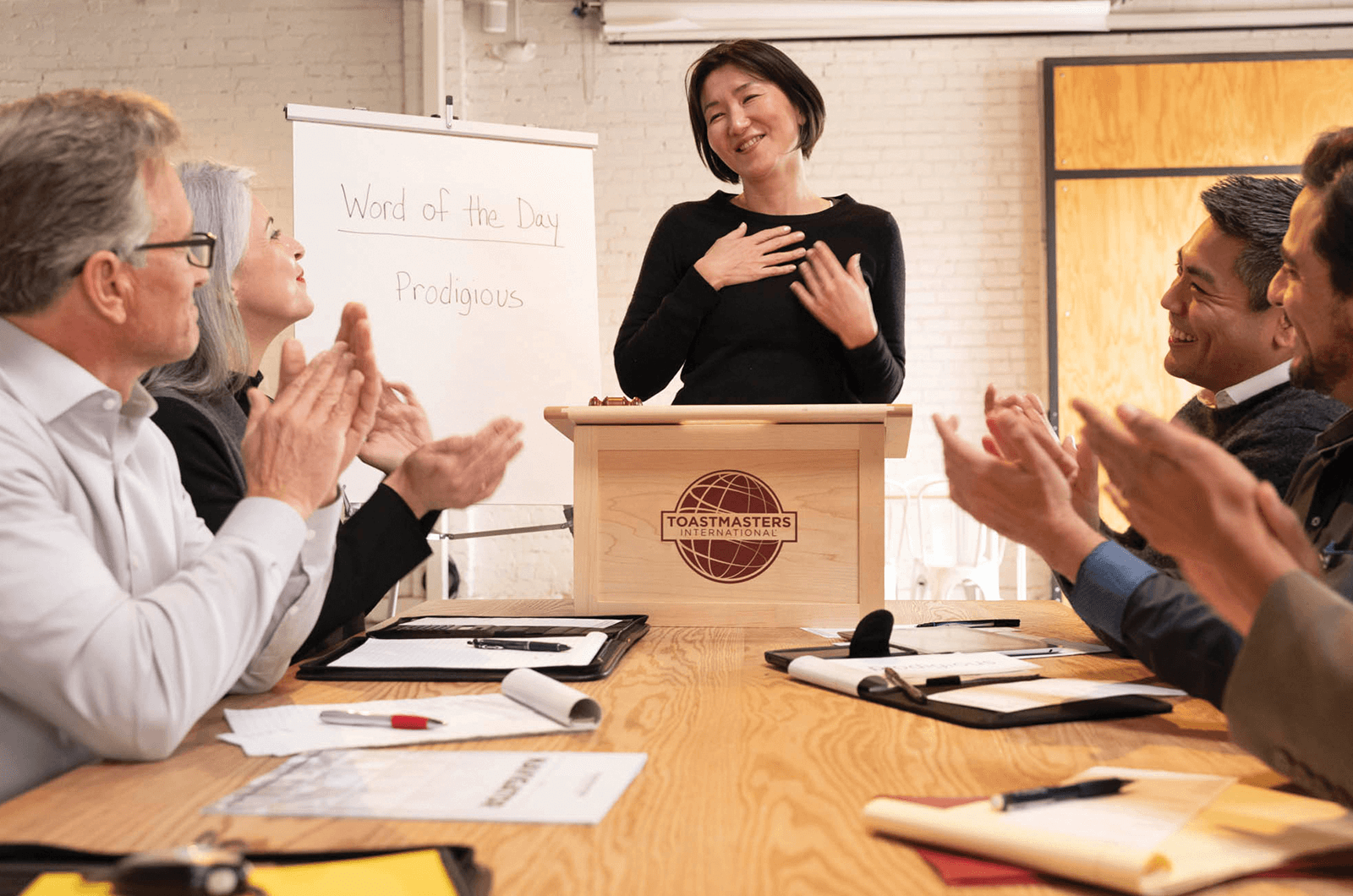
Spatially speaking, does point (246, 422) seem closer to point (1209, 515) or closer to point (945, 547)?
point (1209, 515)

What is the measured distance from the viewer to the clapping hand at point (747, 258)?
2139mm

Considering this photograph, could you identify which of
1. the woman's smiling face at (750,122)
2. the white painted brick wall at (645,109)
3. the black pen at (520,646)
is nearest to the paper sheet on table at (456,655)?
the black pen at (520,646)

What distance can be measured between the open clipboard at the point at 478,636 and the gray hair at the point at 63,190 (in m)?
0.51

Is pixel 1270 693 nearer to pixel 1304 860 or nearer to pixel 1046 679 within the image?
pixel 1304 860

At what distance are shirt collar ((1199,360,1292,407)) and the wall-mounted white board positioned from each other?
2.12 meters

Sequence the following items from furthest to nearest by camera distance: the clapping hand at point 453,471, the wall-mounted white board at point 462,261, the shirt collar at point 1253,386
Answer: the wall-mounted white board at point 462,261 → the shirt collar at point 1253,386 → the clapping hand at point 453,471

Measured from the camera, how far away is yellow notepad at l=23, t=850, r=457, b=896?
2.12ft

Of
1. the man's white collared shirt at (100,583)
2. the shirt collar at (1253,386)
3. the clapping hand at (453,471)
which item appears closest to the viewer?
the man's white collared shirt at (100,583)

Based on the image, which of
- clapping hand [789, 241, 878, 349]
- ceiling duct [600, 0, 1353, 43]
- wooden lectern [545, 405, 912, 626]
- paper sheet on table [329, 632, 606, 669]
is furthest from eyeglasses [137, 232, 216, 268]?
ceiling duct [600, 0, 1353, 43]

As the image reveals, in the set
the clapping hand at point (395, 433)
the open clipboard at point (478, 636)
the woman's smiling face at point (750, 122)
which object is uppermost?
the woman's smiling face at point (750, 122)

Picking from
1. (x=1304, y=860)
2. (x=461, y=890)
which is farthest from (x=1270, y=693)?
(x=461, y=890)

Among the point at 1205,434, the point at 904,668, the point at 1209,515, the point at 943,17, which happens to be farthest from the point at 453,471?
the point at 943,17

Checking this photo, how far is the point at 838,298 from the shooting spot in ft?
6.82

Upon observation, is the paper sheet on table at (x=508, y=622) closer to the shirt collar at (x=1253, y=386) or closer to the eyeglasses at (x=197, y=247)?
the eyeglasses at (x=197, y=247)
